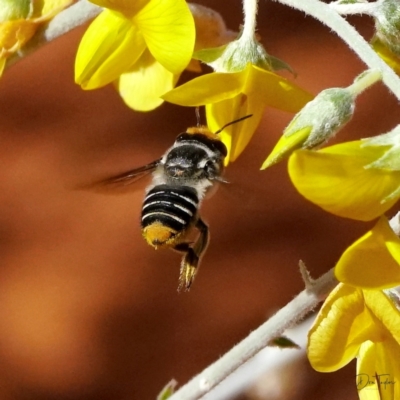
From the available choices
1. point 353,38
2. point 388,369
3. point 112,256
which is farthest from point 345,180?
point 112,256

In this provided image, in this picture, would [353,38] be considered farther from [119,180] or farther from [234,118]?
[119,180]

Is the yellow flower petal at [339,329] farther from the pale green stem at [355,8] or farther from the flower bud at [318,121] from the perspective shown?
the pale green stem at [355,8]

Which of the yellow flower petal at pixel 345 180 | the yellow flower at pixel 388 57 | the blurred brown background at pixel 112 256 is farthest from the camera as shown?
the blurred brown background at pixel 112 256

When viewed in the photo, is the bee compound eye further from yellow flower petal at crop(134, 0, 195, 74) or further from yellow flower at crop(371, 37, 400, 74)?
yellow flower at crop(371, 37, 400, 74)

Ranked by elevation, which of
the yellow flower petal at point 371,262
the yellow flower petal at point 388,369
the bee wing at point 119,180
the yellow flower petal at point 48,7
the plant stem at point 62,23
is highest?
the yellow flower petal at point 48,7

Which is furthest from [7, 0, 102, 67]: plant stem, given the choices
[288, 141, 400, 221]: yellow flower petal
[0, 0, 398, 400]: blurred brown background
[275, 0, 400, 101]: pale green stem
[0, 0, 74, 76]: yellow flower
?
[0, 0, 398, 400]: blurred brown background

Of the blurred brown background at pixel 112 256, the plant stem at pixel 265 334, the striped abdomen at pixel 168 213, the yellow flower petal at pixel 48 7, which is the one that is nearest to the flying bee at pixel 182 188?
the striped abdomen at pixel 168 213
